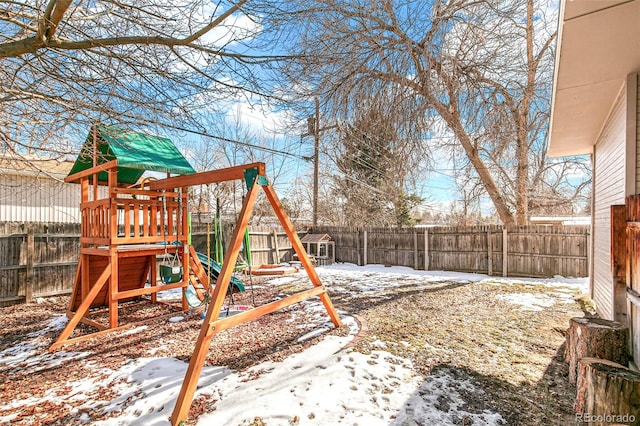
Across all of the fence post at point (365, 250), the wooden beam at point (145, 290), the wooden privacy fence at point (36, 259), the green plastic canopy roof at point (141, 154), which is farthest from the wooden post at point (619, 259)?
the wooden privacy fence at point (36, 259)

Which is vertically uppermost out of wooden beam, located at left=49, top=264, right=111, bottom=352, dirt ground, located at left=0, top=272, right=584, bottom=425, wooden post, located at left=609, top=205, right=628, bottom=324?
wooden post, located at left=609, top=205, right=628, bottom=324

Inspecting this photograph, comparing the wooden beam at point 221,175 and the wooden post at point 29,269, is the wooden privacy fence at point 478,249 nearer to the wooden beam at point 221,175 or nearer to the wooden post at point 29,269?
the wooden beam at point 221,175

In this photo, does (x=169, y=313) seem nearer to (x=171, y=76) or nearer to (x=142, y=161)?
(x=142, y=161)

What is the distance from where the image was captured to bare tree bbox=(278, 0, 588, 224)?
4902 mm

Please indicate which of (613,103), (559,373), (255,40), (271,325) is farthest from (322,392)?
(613,103)

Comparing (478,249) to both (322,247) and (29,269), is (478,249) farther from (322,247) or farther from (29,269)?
(29,269)

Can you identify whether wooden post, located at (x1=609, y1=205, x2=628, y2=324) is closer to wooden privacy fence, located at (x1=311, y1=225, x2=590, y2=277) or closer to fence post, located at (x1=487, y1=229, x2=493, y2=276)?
wooden privacy fence, located at (x1=311, y1=225, x2=590, y2=277)

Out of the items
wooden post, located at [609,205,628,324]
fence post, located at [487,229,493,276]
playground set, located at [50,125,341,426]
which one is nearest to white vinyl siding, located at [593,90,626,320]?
wooden post, located at [609,205,628,324]

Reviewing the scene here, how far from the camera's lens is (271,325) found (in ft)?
14.1

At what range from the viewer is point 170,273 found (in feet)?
15.1

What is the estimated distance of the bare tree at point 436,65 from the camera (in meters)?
4.90

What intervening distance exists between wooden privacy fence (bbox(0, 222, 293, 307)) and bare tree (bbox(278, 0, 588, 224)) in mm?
5987

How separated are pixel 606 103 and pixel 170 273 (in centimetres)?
626

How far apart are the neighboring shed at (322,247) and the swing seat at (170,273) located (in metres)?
6.59
